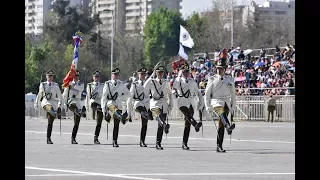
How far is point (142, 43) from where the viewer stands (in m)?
91.2

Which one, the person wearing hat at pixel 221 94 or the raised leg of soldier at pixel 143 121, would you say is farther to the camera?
the raised leg of soldier at pixel 143 121

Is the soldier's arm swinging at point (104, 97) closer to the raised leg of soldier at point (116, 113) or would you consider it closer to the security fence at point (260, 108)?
the raised leg of soldier at point (116, 113)

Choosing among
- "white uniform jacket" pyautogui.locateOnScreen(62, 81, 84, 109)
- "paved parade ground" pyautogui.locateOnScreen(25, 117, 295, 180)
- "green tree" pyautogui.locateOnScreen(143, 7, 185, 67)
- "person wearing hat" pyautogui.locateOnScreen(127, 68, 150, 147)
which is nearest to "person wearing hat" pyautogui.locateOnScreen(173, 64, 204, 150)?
"paved parade ground" pyautogui.locateOnScreen(25, 117, 295, 180)

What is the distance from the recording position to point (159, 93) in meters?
21.3

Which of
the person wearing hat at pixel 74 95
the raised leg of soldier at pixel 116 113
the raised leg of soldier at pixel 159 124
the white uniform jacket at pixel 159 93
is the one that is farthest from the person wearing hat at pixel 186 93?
the person wearing hat at pixel 74 95

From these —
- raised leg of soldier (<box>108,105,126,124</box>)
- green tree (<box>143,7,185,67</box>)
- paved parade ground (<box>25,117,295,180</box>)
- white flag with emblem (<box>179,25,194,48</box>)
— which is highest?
green tree (<box>143,7,185,67</box>)

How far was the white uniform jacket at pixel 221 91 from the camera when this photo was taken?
64.0 feet

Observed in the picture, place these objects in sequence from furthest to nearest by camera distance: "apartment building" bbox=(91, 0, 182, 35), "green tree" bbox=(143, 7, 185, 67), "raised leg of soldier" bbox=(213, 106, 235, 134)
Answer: "apartment building" bbox=(91, 0, 182, 35)
"green tree" bbox=(143, 7, 185, 67)
"raised leg of soldier" bbox=(213, 106, 235, 134)

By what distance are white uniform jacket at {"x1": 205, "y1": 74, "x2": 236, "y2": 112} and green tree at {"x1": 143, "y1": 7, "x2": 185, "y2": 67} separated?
64207 millimetres

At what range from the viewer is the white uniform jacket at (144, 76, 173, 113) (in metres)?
21.3

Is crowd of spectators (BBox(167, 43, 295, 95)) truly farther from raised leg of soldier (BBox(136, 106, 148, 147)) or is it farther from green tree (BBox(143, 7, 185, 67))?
green tree (BBox(143, 7, 185, 67))

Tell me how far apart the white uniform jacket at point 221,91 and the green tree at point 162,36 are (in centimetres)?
6421
